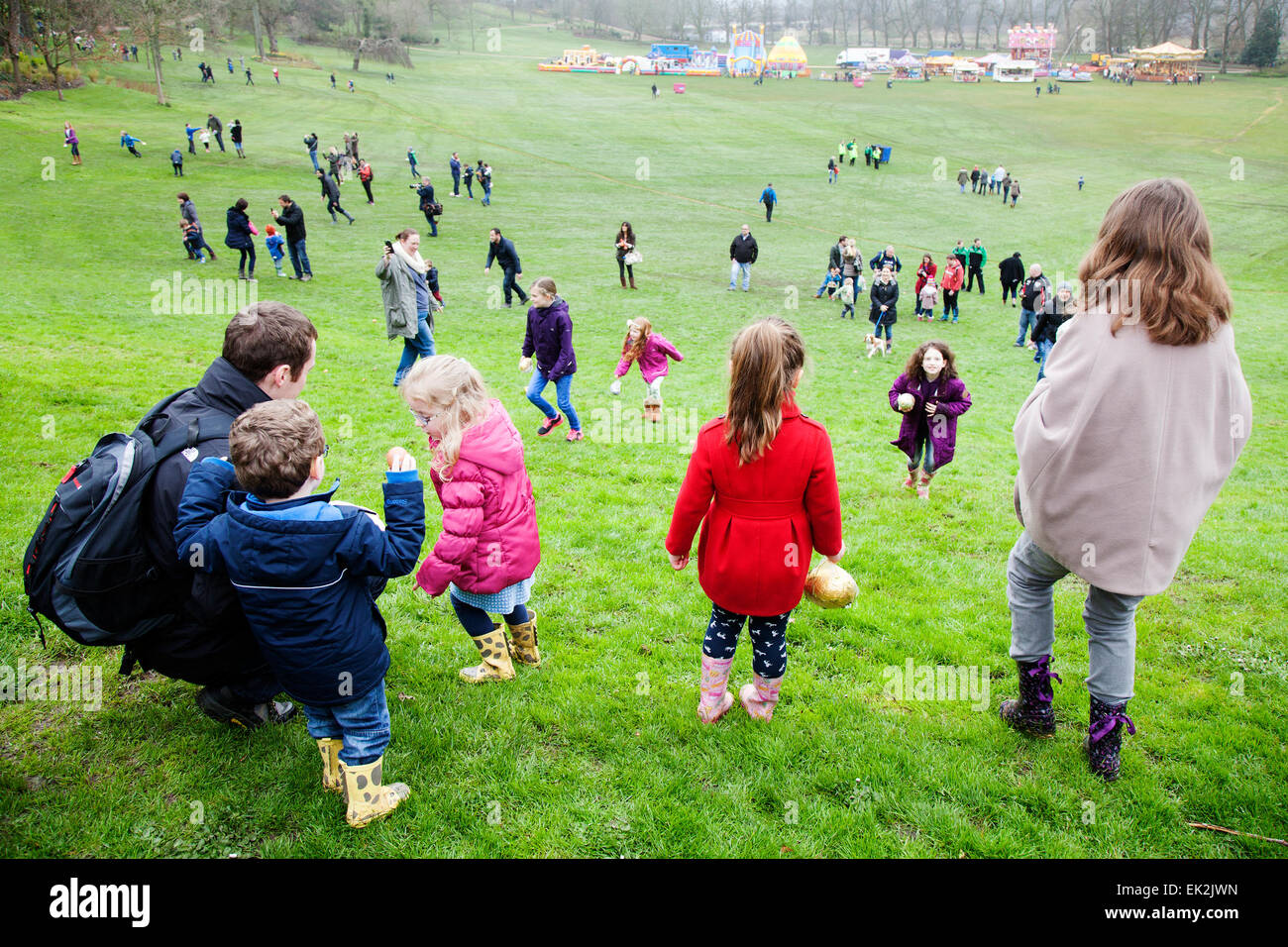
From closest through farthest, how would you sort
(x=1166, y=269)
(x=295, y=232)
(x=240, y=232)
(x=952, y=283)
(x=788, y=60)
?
(x=1166, y=269) → (x=240, y=232) → (x=295, y=232) → (x=952, y=283) → (x=788, y=60)

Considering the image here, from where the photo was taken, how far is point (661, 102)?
216 feet

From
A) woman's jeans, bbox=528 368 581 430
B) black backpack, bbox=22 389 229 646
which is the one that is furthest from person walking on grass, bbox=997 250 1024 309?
black backpack, bbox=22 389 229 646

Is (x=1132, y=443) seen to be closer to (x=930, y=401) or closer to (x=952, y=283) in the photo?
(x=930, y=401)

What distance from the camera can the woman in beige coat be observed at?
303cm

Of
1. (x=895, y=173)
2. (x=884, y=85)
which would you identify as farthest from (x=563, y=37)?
(x=895, y=173)

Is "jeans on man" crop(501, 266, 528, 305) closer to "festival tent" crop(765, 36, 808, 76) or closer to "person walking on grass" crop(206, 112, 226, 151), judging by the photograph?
"person walking on grass" crop(206, 112, 226, 151)

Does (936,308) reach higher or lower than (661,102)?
lower

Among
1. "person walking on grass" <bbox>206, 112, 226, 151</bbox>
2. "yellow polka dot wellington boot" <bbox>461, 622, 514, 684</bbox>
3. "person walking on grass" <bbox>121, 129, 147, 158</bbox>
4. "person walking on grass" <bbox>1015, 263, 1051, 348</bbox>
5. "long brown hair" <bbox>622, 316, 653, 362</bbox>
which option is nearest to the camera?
"yellow polka dot wellington boot" <bbox>461, 622, 514, 684</bbox>

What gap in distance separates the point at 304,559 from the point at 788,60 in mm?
105659

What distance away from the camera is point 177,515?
129 inches

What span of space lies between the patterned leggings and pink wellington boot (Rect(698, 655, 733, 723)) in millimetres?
68

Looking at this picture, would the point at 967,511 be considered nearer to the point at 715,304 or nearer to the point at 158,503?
the point at 158,503

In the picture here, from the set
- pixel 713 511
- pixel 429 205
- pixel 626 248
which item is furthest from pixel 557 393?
pixel 429 205
